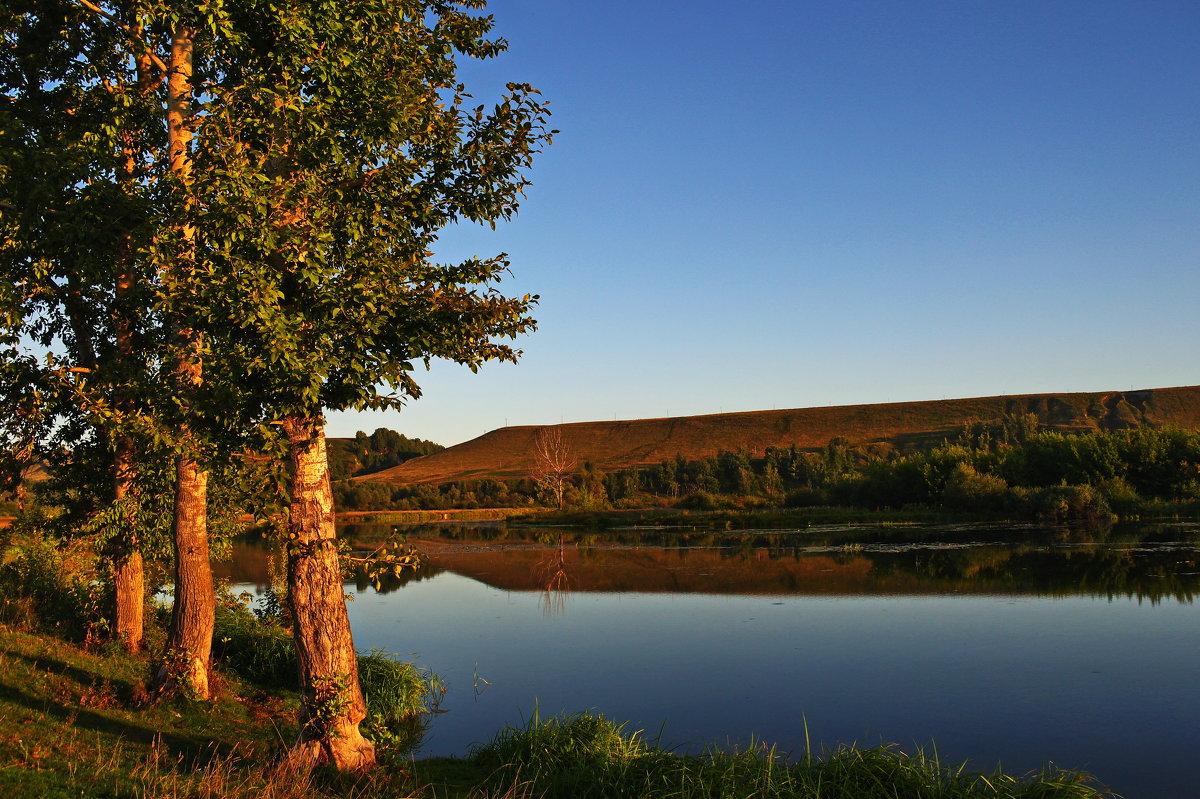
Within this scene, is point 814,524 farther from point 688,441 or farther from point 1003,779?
point 688,441

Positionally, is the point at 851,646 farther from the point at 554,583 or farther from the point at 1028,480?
the point at 1028,480

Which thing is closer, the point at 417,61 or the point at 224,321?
the point at 224,321

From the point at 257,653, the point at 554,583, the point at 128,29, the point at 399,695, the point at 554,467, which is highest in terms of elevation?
the point at 128,29

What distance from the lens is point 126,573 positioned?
1261cm

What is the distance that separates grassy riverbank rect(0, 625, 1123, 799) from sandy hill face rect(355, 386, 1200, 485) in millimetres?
85001

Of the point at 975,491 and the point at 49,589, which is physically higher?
the point at 49,589

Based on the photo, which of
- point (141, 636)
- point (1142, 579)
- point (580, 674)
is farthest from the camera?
point (1142, 579)

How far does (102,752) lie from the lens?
7.88 metres

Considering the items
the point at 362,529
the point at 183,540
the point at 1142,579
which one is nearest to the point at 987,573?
the point at 1142,579

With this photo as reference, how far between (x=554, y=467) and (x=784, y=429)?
52.2 meters

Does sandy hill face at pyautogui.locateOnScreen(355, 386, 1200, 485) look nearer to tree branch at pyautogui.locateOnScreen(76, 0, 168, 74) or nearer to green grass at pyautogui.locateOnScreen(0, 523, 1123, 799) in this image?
green grass at pyautogui.locateOnScreen(0, 523, 1123, 799)

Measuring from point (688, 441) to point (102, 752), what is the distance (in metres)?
112

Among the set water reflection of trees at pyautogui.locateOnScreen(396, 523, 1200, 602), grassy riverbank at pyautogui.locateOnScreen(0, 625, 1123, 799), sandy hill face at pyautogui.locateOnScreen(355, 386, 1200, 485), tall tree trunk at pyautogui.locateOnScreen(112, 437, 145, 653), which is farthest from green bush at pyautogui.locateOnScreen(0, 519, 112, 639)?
sandy hill face at pyautogui.locateOnScreen(355, 386, 1200, 485)

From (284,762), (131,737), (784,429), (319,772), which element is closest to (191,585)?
(131,737)
